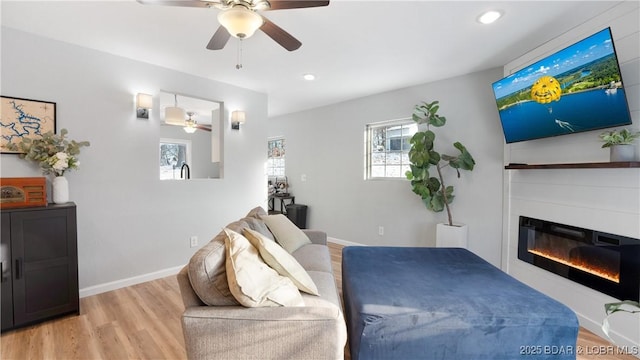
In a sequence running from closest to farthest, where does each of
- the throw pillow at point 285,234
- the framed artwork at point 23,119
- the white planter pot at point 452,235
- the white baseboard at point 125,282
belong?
the framed artwork at point 23,119 → the throw pillow at point 285,234 → the white baseboard at point 125,282 → the white planter pot at point 452,235

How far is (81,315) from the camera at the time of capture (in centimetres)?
242

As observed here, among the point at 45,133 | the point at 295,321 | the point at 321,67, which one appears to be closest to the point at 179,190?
the point at 45,133

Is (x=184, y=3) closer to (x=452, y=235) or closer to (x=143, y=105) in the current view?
(x=143, y=105)

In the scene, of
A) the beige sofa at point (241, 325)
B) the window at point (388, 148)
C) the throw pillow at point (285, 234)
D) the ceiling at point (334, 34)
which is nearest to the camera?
the beige sofa at point (241, 325)

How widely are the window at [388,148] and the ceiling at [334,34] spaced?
84 centimetres

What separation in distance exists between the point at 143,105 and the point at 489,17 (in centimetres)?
330

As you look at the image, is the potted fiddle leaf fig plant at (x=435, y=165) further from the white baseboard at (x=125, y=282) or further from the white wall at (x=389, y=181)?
the white baseboard at (x=125, y=282)

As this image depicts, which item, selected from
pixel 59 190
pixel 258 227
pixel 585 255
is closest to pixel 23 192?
pixel 59 190

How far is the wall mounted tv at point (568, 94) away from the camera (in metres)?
1.97

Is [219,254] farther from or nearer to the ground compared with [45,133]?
nearer to the ground

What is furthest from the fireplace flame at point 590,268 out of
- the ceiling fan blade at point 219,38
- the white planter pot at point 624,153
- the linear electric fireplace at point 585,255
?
the ceiling fan blade at point 219,38

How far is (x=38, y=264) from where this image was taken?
2238 millimetres

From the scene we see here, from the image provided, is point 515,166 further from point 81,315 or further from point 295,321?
point 81,315

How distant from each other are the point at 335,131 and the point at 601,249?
363 centimetres
